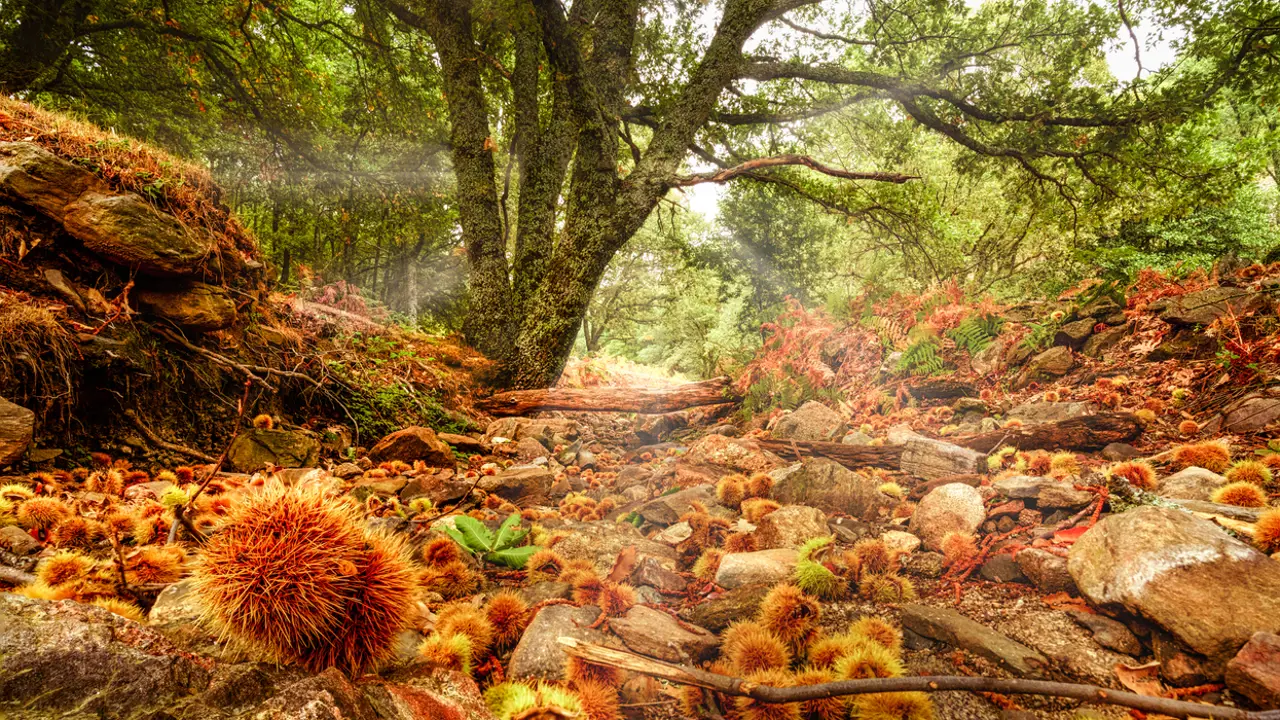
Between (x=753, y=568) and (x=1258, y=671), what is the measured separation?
149 centimetres

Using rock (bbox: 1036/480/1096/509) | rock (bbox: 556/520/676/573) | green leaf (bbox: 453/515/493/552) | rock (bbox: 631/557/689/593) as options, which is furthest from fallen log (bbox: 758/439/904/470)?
green leaf (bbox: 453/515/493/552)

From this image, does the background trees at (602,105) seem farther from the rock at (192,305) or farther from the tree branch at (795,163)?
the rock at (192,305)

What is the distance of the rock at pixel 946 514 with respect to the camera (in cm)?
250

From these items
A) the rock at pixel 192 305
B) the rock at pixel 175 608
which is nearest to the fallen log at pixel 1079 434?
the rock at pixel 175 608

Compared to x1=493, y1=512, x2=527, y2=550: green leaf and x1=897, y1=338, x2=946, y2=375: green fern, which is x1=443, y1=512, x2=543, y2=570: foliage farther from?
x1=897, y1=338, x2=946, y2=375: green fern

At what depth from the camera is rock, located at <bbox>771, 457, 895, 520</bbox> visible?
116 inches

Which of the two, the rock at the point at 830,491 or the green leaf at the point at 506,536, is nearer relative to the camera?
the green leaf at the point at 506,536

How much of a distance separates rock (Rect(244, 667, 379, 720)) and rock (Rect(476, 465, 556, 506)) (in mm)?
2322

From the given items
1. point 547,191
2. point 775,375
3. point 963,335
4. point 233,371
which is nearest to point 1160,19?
point 963,335

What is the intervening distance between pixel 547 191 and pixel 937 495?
→ 6.07 meters

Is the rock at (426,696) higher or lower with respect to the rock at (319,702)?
lower

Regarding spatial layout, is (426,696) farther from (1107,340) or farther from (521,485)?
(1107,340)

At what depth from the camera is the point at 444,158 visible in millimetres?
12312

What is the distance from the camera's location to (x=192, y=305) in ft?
10.8
